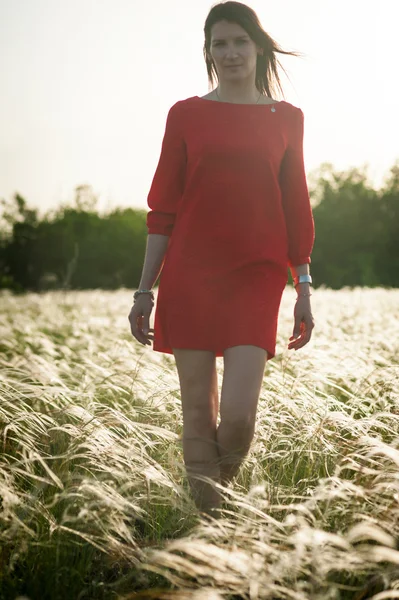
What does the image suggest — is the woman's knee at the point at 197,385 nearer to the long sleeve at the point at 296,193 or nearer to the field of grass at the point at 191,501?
the field of grass at the point at 191,501

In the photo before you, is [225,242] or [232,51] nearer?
[225,242]

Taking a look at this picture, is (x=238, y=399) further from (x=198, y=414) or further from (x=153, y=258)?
(x=153, y=258)

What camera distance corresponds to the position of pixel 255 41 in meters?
2.98

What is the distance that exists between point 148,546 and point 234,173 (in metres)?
1.46

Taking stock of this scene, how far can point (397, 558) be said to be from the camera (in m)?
1.84

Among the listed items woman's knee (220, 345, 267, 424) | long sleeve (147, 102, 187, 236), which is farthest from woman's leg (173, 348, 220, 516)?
long sleeve (147, 102, 187, 236)

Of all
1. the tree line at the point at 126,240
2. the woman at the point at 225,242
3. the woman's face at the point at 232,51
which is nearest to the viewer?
the woman at the point at 225,242

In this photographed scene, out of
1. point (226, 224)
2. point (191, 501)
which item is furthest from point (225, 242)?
point (191, 501)

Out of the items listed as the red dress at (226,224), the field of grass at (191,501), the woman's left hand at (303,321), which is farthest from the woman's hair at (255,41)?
the field of grass at (191,501)

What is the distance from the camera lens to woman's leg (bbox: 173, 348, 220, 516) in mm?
2770

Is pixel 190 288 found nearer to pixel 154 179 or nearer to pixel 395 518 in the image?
pixel 154 179

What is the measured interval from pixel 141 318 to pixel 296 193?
85cm

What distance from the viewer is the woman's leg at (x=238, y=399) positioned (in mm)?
2602

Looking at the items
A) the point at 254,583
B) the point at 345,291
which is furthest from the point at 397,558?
the point at 345,291
